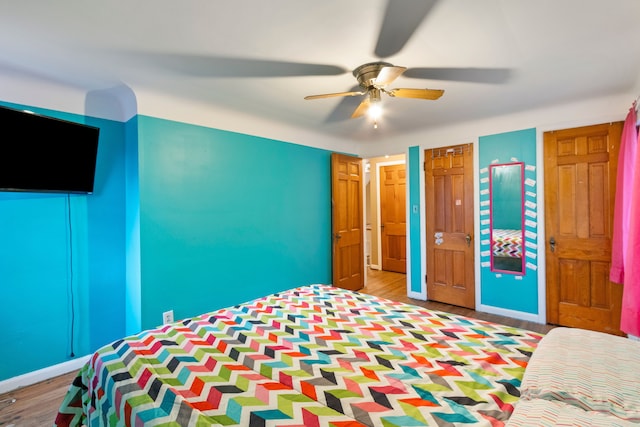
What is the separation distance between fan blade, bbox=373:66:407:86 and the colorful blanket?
2493 mm

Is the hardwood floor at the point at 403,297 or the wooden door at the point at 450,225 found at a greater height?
the wooden door at the point at 450,225

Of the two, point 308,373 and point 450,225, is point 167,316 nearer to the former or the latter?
point 308,373

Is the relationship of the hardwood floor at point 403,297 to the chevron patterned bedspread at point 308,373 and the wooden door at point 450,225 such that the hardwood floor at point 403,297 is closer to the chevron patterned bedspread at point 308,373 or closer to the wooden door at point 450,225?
the wooden door at point 450,225

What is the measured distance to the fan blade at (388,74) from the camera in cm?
183

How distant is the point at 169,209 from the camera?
2701 millimetres

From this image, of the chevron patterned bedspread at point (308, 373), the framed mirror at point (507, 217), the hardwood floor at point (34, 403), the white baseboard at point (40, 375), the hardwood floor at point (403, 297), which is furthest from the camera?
the framed mirror at point (507, 217)

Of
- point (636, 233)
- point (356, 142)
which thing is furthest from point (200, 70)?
point (636, 233)

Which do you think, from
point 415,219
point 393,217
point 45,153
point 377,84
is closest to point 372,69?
point 377,84

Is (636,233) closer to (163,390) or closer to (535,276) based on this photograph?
(535,276)

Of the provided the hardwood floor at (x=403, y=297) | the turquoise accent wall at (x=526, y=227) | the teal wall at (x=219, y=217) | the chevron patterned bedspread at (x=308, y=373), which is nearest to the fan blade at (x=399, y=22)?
the chevron patterned bedspread at (x=308, y=373)

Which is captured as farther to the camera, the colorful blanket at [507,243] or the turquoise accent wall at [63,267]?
the colorful blanket at [507,243]

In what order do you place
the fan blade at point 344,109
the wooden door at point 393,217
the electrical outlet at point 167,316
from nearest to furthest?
the electrical outlet at point 167,316 → the fan blade at point 344,109 → the wooden door at point 393,217

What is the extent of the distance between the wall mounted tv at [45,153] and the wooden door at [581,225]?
4.42m

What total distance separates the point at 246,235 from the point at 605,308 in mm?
3723
